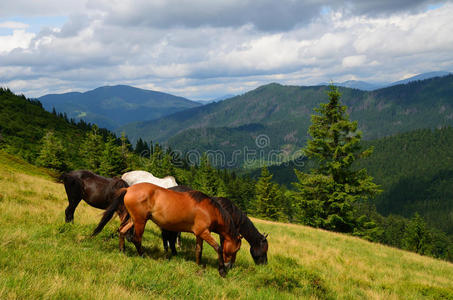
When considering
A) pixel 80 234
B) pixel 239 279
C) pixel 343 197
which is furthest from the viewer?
pixel 343 197

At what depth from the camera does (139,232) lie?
23.9 ft

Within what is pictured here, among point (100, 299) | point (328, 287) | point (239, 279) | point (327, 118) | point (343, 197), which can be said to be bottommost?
point (343, 197)

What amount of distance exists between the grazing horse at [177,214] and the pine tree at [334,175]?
1983 cm

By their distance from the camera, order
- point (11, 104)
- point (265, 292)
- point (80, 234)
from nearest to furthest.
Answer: point (265, 292) → point (80, 234) → point (11, 104)

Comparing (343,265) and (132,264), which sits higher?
(132,264)

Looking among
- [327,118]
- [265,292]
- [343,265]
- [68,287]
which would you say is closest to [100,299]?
[68,287]

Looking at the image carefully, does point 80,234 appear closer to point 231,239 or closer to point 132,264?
point 132,264

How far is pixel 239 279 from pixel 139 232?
2.90 metres

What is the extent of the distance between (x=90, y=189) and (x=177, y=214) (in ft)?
14.9

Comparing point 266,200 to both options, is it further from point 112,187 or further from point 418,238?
point 112,187

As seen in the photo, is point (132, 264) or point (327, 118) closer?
point (132, 264)

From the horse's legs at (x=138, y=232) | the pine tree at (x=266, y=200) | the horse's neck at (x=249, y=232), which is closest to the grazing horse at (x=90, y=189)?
the horse's legs at (x=138, y=232)

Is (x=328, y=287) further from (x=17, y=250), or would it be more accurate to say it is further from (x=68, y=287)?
(x=17, y=250)

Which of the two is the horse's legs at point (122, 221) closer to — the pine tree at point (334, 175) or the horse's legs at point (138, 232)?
the horse's legs at point (138, 232)
